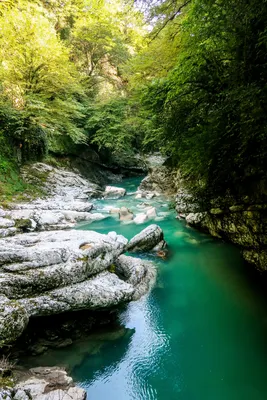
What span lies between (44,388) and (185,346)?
2.61 meters

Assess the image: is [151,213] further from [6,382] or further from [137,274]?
[6,382]

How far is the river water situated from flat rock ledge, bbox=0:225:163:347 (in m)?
0.72

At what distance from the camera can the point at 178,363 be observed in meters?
4.36

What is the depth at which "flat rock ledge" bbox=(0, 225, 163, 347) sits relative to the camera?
161 inches

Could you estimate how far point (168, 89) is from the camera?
19.2 feet

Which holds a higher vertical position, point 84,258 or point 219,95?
point 219,95

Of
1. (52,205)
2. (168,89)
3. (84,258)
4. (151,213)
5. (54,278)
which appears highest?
(168,89)

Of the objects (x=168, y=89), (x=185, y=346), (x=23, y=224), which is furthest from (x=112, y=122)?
(x=185, y=346)

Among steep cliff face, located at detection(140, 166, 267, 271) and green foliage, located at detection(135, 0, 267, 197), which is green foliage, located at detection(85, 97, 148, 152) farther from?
green foliage, located at detection(135, 0, 267, 197)

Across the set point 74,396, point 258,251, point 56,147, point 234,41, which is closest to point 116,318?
point 74,396

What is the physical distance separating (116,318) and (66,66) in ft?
43.6

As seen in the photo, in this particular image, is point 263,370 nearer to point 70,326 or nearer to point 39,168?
point 70,326

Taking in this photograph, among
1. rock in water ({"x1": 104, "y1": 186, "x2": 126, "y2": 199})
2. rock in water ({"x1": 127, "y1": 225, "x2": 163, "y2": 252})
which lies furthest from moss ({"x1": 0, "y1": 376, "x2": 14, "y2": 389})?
rock in water ({"x1": 104, "y1": 186, "x2": 126, "y2": 199})

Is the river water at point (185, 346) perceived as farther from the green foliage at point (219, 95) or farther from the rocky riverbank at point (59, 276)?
the green foliage at point (219, 95)
